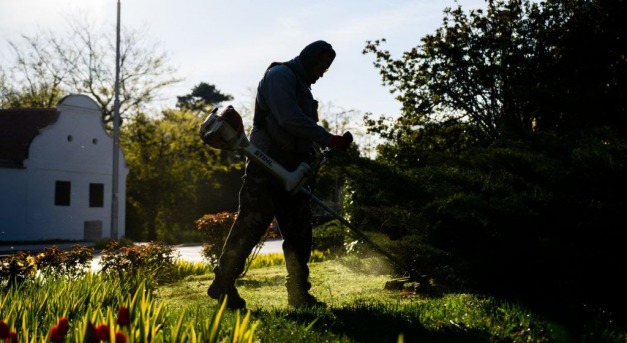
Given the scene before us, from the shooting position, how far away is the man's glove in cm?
478

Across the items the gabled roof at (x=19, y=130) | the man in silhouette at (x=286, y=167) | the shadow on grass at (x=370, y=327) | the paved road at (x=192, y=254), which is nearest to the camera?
the shadow on grass at (x=370, y=327)

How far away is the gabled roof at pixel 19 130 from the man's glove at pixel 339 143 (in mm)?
26138

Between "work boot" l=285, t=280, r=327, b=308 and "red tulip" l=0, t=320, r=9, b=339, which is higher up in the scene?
"red tulip" l=0, t=320, r=9, b=339

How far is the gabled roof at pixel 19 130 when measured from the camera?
95.0 feet

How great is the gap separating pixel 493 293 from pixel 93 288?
8.88ft

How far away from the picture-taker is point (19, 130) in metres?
30.5

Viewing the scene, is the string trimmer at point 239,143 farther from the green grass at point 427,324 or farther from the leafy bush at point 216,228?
the leafy bush at point 216,228

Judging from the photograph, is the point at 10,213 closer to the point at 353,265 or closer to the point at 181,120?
the point at 181,120

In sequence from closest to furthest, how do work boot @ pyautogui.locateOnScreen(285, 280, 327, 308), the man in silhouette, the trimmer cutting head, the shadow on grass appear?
the shadow on grass < the trimmer cutting head < the man in silhouette < work boot @ pyautogui.locateOnScreen(285, 280, 327, 308)

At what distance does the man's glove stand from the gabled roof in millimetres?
26138

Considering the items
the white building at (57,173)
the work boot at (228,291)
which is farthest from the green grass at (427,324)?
the white building at (57,173)

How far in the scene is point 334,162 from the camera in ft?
15.9

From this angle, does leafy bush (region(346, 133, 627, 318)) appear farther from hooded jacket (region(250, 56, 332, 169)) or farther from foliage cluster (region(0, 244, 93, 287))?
foliage cluster (region(0, 244, 93, 287))

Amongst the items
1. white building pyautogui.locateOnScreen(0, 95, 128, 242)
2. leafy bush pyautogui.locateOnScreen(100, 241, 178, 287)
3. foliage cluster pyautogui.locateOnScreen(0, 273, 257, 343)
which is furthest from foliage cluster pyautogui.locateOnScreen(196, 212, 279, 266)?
white building pyautogui.locateOnScreen(0, 95, 128, 242)
